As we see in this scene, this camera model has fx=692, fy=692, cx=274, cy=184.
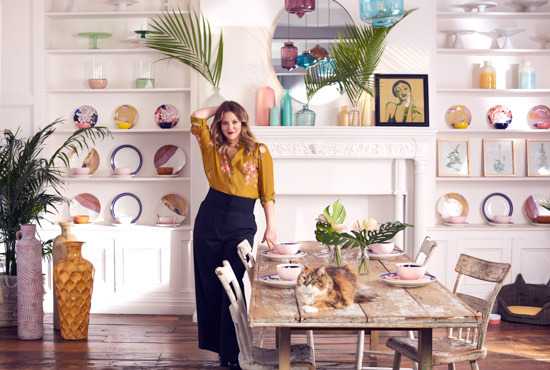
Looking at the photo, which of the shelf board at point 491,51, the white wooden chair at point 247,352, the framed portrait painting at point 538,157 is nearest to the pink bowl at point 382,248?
the white wooden chair at point 247,352

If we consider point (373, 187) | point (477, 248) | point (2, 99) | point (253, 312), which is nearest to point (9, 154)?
point (2, 99)

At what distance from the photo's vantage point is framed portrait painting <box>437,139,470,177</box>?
19.7 ft

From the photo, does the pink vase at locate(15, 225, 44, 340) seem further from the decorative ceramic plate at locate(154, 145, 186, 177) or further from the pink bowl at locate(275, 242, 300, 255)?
the pink bowl at locate(275, 242, 300, 255)

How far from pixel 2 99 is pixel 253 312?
4209 mm

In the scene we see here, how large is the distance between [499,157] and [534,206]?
0.53 meters

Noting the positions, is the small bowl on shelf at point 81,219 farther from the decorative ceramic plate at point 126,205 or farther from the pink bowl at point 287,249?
the pink bowl at point 287,249

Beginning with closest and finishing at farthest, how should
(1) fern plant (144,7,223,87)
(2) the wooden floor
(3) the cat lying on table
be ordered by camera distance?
(3) the cat lying on table
(2) the wooden floor
(1) fern plant (144,7,223,87)

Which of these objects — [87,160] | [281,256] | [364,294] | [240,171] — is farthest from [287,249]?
[87,160]

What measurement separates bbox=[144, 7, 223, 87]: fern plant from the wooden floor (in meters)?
2.04

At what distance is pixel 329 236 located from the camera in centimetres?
324

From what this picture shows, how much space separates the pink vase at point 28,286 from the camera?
4934 millimetres

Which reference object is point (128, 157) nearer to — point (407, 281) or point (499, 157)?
point (499, 157)

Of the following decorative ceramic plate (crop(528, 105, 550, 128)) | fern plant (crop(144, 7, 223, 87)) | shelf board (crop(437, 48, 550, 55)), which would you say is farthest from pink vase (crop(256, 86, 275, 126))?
decorative ceramic plate (crop(528, 105, 550, 128))

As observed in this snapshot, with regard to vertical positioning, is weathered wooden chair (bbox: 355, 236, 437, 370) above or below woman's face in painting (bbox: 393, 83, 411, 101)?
below
